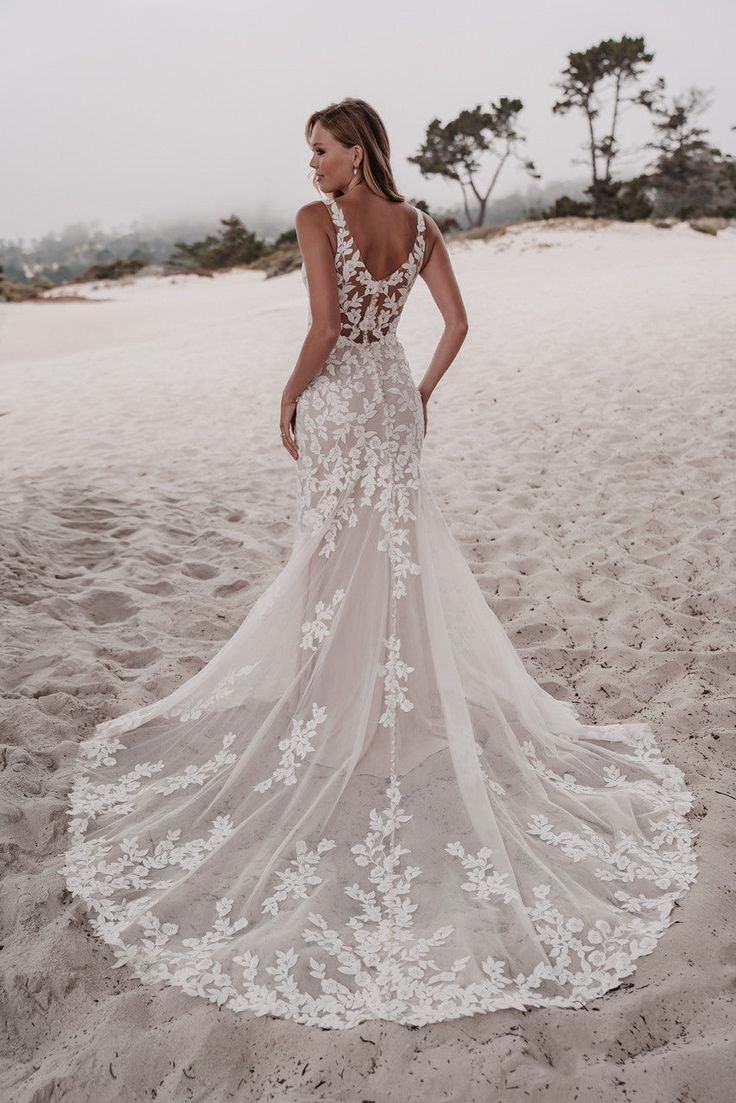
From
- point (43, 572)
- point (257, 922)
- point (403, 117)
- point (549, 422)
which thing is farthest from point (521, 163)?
point (403, 117)

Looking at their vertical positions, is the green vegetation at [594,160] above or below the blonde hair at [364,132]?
above

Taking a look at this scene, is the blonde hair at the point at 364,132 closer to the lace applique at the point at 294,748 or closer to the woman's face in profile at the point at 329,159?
the woman's face in profile at the point at 329,159

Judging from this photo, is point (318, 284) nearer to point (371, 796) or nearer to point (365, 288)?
point (365, 288)

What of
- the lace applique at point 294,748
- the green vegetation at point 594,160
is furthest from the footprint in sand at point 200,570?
the green vegetation at point 594,160

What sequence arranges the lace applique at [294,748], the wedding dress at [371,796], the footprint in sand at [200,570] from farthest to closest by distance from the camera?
1. the footprint in sand at [200,570]
2. the lace applique at [294,748]
3. the wedding dress at [371,796]

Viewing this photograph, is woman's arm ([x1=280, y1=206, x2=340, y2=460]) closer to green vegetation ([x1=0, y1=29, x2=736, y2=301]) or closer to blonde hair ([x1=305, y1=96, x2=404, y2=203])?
blonde hair ([x1=305, y1=96, x2=404, y2=203])

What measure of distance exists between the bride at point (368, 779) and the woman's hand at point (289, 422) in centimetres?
1

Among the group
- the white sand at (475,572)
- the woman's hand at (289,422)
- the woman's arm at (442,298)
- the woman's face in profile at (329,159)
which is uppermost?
the woman's face in profile at (329,159)

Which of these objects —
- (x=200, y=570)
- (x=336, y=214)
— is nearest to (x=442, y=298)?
(x=336, y=214)

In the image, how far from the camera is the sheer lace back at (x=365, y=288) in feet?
8.36

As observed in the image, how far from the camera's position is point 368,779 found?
2629 millimetres

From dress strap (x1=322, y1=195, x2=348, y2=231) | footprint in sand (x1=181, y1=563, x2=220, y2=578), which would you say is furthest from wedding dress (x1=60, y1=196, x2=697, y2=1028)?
footprint in sand (x1=181, y1=563, x2=220, y2=578)

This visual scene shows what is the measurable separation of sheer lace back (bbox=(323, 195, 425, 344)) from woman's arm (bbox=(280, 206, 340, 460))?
44mm

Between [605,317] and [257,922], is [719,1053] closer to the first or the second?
[257,922]
